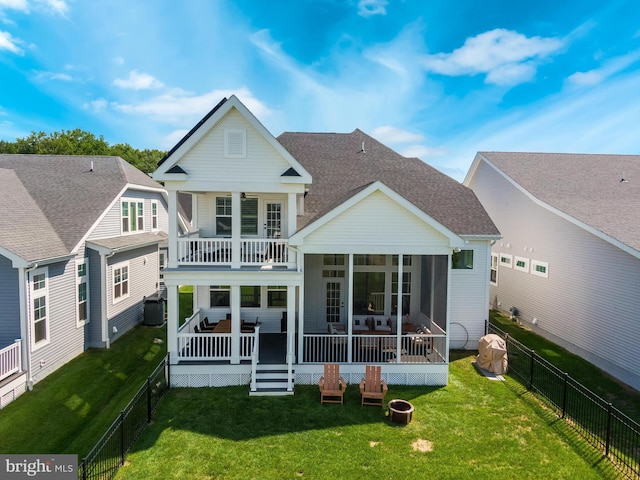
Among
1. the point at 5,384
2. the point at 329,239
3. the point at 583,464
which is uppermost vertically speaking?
the point at 329,239

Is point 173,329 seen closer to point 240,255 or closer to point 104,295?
point 240,255

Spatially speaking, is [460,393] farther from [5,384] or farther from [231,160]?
[5,384]

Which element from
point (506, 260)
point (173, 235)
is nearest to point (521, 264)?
point (506, 260)

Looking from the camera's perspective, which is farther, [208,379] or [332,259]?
[332,259]

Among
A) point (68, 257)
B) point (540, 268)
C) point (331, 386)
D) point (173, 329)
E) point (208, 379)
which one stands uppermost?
point (68, 257)

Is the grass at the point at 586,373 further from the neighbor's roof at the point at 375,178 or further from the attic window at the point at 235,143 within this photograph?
the attic window at the point at 235,143

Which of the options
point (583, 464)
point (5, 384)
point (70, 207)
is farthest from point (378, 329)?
point (70, 207)
